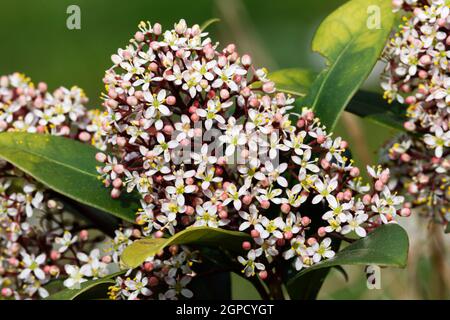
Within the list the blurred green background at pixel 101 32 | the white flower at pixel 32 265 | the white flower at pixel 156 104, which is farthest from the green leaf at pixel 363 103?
the blurred green background at pixel 101 32

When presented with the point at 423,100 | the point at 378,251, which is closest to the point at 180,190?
the point at 378,251

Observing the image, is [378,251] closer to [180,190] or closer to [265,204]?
[265,204]

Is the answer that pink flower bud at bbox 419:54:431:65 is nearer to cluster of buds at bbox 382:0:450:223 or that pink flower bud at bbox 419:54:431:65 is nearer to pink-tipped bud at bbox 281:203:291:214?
cluster of buds at bbox 382:0:450:223

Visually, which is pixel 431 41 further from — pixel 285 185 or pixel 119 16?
pixel 119 16

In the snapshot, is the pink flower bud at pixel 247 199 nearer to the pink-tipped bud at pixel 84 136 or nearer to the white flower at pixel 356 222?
the white flower at pixel 356 222
